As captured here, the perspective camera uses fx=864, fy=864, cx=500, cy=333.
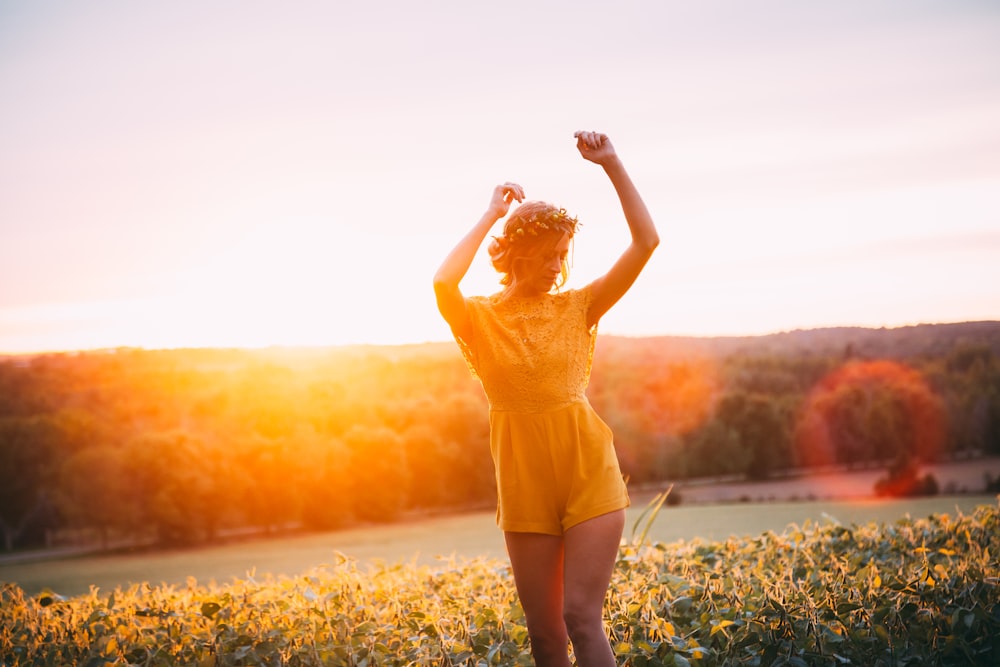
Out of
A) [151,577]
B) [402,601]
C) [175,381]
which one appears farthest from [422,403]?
[402,601]

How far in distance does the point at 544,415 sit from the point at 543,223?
67cm

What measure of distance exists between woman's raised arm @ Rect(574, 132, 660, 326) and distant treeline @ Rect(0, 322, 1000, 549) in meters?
5.52

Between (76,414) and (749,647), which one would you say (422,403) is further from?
(749,647)

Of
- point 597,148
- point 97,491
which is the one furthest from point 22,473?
point 597,148

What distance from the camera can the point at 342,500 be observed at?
8.13 m

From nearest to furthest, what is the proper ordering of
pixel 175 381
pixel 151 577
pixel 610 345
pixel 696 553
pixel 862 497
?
pixel 696 553
pixel 151 577
pixel 175 381
pixel 862 497
pixel 610 345

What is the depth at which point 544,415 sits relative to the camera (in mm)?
3021

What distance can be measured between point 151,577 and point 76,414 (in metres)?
1.84

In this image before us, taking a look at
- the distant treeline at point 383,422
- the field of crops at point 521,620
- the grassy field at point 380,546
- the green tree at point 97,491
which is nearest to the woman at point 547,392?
the field of crops at point 521,620

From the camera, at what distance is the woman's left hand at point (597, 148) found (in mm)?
3020

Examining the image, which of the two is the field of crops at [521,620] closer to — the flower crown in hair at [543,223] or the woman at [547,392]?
the woman at [547,392]

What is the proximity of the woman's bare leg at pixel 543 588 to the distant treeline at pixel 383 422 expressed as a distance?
17.3 ft

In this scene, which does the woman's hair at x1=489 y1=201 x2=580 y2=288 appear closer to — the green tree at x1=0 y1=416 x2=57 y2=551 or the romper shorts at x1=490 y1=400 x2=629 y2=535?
the romper shorts at x1=490 y1=400 x2=629 y2=535

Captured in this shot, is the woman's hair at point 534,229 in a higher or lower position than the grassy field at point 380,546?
higher
